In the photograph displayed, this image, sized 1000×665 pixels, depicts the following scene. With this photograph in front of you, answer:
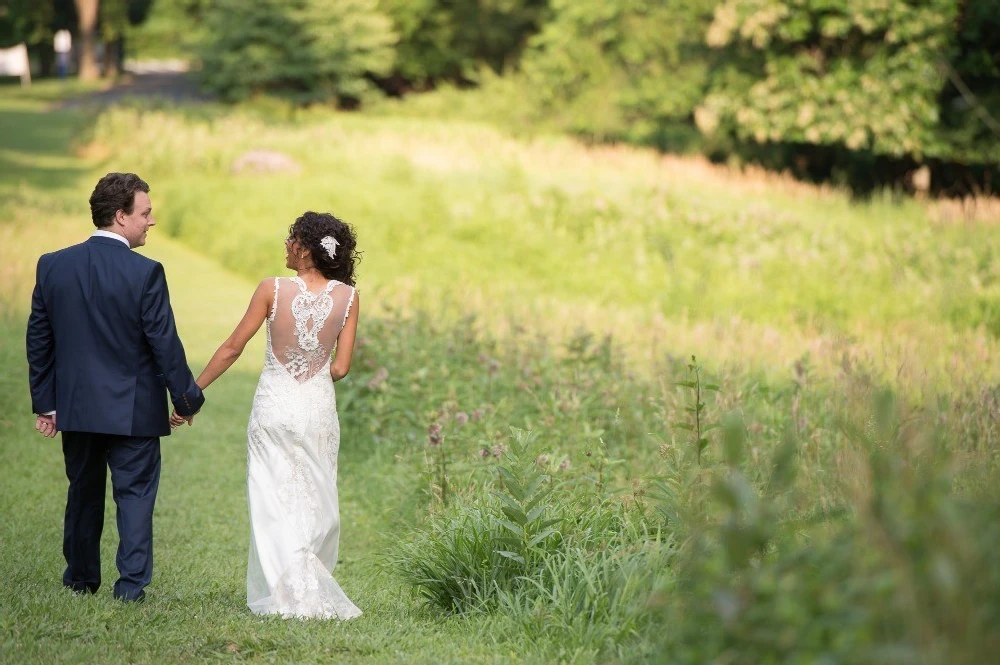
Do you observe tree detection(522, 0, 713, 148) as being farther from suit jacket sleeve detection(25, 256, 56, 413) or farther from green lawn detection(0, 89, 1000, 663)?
suit jacket sleeve detection(25, 256, 56, 413)

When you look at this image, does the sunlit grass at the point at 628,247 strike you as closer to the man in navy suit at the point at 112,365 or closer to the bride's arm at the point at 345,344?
the bride's arm at the point at 345,344

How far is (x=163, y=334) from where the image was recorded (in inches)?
196

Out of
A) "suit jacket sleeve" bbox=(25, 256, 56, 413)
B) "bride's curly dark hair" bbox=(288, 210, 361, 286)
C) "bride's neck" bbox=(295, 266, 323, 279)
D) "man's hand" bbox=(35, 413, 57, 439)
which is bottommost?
"man's hand" bbox=(35, 413, 57, 439)

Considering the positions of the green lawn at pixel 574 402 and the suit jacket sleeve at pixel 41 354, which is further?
the suit jacket sleeve at pixel 41 354

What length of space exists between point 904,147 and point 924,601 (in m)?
21.5

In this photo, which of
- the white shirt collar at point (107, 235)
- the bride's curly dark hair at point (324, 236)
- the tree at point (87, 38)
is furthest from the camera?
the tree at point (87, 38)

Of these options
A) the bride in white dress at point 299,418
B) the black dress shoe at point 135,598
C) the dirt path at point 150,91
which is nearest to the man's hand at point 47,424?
the bride in white dress at point 299,418

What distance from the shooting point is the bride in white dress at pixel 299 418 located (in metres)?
5.17

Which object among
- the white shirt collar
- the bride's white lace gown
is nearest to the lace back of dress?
the bride's white lace gown

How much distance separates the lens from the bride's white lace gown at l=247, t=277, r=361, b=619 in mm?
5156

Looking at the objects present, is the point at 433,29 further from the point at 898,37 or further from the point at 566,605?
the point at 566,605

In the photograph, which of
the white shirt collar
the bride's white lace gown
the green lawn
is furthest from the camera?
the bride's white lace gown

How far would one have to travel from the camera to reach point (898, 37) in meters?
21.5

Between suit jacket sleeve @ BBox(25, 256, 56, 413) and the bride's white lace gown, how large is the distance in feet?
2.91
